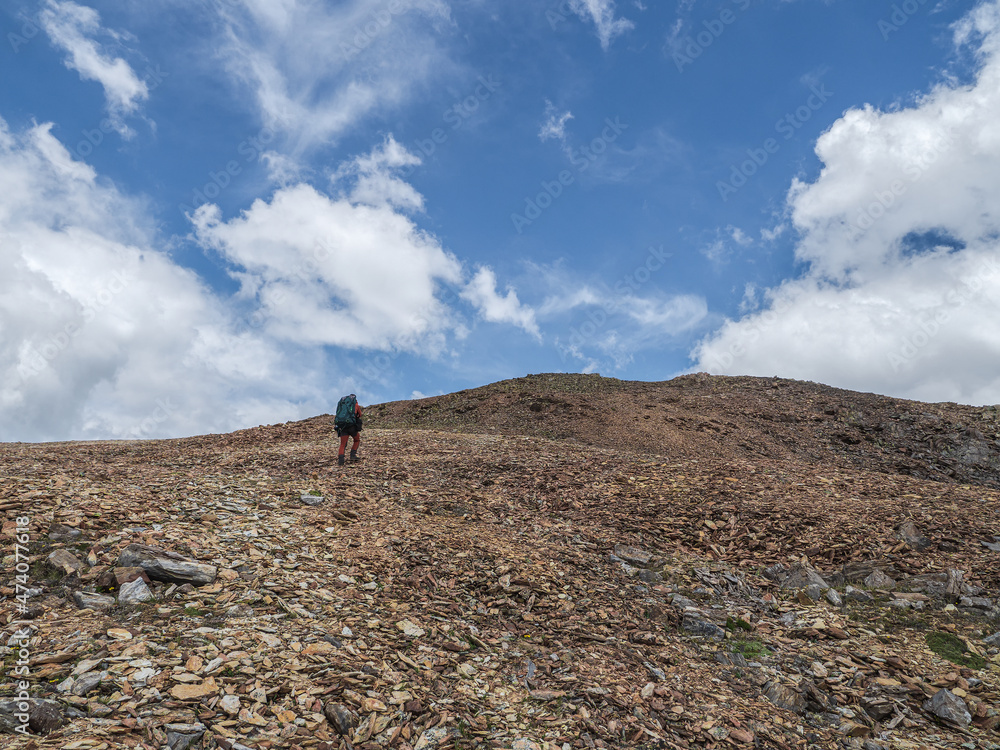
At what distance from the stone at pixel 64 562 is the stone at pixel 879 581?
11.2m

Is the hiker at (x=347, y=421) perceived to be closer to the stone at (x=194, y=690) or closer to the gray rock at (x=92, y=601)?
the gray rock at (x=92, y=601)

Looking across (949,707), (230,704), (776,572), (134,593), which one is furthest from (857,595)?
(134,593)

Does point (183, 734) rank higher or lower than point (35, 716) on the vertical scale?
lower

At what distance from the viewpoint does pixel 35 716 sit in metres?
4.08

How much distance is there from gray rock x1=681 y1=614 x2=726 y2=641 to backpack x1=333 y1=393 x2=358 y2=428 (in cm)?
953

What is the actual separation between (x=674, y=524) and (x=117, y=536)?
9.26 m

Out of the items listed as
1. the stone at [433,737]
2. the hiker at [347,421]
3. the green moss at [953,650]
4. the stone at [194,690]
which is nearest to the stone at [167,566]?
the stone at [194,690]

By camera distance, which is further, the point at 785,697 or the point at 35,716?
the point at 785,697

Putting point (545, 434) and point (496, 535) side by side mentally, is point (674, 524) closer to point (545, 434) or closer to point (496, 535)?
point (496, 535)

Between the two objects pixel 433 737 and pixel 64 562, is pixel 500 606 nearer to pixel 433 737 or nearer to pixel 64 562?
pixel 433 737

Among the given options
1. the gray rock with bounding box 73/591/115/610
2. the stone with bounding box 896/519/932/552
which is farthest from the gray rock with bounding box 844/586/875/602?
the gray rock with bounding box 73/591/115/610

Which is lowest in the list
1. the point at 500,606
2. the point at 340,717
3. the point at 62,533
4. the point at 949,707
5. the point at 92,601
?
the point at 949,707

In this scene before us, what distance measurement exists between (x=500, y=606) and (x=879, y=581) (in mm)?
6114

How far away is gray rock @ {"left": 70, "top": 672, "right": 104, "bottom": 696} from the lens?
4398mm
